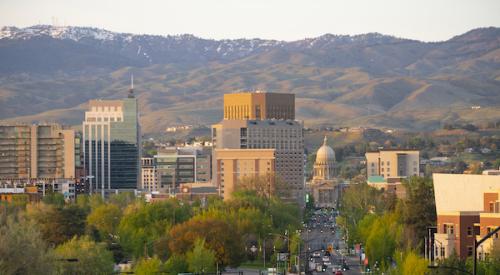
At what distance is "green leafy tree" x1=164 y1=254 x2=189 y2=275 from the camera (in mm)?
105250

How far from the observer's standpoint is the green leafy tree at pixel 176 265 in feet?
A: 345

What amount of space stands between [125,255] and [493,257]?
2070 inches

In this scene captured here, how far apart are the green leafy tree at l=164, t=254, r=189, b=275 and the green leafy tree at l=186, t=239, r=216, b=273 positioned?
1.36 feet

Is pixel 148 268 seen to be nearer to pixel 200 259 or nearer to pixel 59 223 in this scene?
pixel 200 259

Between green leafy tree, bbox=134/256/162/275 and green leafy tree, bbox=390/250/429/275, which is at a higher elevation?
green leafy tree, bbox=390/250/429/275

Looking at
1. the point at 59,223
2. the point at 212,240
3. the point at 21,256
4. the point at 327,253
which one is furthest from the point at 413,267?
the point at 327,253

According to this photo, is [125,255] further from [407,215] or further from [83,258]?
[83,258]

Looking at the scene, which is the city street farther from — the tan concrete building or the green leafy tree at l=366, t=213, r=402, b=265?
the tan concrete building

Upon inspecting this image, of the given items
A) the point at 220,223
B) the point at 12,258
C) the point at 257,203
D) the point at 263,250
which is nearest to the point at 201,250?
the point at 220,223

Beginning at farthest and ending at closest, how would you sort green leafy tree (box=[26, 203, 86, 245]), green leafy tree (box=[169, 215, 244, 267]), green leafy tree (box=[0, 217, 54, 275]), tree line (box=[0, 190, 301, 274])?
green leafy tree (box=[26, 203, 86, 245]), green leafy tree (box=[169, 215, 244, 267]), tree line (box=[0, 190, 301, 274]), green leafy tree (box=[0, 217, 54, 275])

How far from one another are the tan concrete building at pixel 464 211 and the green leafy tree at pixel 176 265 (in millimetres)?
17029

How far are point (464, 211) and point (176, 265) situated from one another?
20.9 meters

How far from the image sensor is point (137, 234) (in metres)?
132

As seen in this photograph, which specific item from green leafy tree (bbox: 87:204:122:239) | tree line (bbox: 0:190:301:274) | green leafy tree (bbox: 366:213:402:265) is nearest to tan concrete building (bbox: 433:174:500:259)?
tree line (bbox: 0:190:301:274)
